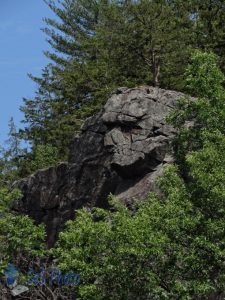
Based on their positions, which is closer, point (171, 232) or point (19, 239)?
point (171, 232)

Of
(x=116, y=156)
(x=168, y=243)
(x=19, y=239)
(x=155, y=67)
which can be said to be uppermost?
(x=155, y=67)

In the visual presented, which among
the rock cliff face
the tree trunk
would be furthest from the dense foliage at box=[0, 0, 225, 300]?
the tree trunk

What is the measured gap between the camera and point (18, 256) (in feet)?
63.9

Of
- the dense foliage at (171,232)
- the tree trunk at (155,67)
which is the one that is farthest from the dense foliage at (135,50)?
the dense foliage at (171,232)

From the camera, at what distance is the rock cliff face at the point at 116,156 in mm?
23844

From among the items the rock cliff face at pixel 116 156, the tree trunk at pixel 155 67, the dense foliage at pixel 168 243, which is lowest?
the dense foliage at pixel 168 243

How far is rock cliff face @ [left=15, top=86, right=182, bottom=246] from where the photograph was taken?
23.8 meters

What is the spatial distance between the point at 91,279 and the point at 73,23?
34267mm

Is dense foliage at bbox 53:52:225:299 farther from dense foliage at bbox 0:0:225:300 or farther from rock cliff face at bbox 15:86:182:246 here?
rock cliff face at bbox 15:86:182:246

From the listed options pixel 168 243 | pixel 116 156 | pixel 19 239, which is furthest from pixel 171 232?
pixel 116 156

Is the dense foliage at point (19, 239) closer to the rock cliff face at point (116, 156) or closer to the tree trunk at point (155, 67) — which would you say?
the rock cliff face at point (116, 156)

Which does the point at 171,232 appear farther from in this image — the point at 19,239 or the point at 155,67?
the point at 155,67

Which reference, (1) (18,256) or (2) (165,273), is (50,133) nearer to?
(1) (18,256)

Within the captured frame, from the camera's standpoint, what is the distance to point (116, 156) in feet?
80.5
